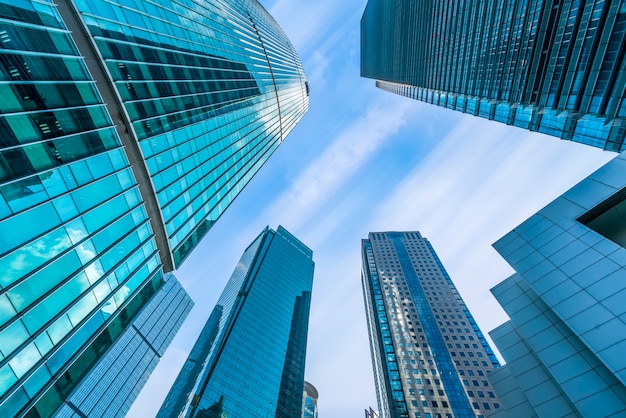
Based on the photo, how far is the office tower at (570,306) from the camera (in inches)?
555

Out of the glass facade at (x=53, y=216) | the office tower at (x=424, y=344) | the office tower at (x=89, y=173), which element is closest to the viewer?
the glass facade at (x=53, y=216)

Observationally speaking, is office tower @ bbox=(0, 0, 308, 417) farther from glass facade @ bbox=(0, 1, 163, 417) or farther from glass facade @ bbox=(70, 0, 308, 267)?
glass facade @ bbox=(70, 0, 308, 267)

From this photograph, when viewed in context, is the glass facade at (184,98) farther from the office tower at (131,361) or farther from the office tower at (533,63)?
the office tower at (131,361)

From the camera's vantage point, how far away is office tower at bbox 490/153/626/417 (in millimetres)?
14102

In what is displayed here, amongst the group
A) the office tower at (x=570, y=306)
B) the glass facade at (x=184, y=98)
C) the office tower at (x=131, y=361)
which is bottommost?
the office tower at (x=570, y=306)

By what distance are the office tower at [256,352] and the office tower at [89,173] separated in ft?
190

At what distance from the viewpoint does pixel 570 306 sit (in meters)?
16.0

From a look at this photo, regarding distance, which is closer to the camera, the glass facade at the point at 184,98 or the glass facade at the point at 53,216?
the glass facade at the point at 53,216

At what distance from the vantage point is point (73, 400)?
352 ft

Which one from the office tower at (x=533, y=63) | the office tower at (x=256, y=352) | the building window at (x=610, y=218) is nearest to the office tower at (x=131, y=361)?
the office tower at (x=256, y=352)

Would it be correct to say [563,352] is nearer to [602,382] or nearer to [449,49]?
[602,382]

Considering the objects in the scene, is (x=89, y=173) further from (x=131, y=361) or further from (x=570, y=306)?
(x=131, y=361)

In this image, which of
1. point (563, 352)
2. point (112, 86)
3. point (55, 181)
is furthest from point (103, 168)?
point (563, 352)

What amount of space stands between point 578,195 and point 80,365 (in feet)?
110
